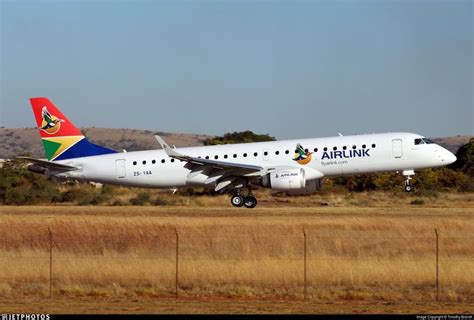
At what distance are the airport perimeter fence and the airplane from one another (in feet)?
38.4

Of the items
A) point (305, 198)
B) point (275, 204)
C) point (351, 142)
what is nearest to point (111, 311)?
point (351, 142)

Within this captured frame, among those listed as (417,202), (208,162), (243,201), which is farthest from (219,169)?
(417,202)

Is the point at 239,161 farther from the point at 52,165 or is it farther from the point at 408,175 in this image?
the point at 52,165

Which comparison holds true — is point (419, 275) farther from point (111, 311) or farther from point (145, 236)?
point (145, 236)

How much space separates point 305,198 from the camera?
5641cm

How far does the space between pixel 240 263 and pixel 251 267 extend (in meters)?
0.73

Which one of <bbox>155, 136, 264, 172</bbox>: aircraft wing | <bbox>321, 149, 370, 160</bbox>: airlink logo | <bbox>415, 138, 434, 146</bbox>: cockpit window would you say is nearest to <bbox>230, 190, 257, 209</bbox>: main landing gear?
<bbox>155, 136, 264, 172</bbox>: aircraft wing

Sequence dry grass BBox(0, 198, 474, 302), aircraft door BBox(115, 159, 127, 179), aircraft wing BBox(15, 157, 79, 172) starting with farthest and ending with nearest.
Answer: aircraft door BBox(115, 159, 127, 179)
aircraft wing BBox(15, 157, 79, 172)
dry grass BBox(0, 198, 474, 302)

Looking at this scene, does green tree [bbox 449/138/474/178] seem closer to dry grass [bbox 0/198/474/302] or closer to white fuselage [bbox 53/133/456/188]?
white fuselage [bbox 53/133/456/188]

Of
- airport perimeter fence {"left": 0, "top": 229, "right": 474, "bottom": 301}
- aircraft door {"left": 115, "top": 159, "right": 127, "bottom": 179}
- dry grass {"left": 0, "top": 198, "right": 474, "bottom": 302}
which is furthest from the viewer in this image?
aircraft door {"left": 115, "top": 159, "right": 127, "bottom": 179}

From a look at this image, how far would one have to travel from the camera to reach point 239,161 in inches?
1836

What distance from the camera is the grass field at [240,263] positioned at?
875 inches

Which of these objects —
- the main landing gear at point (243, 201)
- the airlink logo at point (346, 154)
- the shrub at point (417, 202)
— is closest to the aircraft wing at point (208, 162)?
the main landing gear at point (243, 201)

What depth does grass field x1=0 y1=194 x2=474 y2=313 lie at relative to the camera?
22219mm
